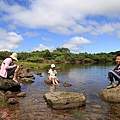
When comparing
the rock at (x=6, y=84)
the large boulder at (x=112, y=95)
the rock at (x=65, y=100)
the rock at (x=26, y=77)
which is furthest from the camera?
→ the rock at (x=26, y=77)

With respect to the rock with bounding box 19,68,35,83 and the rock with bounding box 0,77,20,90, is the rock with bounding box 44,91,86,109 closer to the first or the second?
the rock with bounding box 0,77,20,90

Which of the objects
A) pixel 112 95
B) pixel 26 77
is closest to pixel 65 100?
pixel 112 95

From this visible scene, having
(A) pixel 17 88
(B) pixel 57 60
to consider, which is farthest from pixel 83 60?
(A) pixel 17 88

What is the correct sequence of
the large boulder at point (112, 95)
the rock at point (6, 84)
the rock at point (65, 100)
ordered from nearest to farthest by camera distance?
the rock at point (65, 100), the large boulder at point (112, 95), the rock at point (6, 84)

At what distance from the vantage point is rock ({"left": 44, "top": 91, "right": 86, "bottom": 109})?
9.98m

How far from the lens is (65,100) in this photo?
10188 millimetres

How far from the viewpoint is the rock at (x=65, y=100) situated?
9977mm

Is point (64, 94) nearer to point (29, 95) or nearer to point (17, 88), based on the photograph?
point (29, 95)

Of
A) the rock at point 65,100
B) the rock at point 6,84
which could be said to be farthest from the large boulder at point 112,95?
the rock at point 6,84

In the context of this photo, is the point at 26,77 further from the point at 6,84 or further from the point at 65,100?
the point at 65,100

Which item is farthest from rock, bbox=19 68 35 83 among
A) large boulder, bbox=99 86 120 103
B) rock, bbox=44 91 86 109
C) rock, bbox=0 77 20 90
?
large boulder, bbox=99 86 120 103

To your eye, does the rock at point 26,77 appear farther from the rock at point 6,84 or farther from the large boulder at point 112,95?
the large boulder at point 112,95

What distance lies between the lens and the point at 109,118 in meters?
8.76

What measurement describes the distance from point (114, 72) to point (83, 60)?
78815 millimetres
